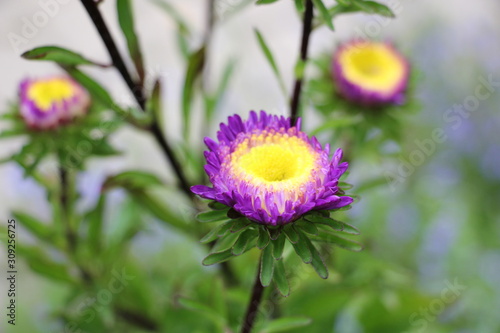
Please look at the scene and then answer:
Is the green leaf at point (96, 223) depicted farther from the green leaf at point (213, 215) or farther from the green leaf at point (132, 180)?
the green leaf at point (213, 215)

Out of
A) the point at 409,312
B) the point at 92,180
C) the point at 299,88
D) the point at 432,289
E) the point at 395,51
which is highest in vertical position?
the point at 299,88

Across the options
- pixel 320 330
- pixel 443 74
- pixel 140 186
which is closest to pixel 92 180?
pixel 140 186

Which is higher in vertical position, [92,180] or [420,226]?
[92,180]

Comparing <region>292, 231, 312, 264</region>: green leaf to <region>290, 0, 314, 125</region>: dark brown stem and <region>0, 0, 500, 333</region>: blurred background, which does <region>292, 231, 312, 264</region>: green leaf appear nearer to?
<region>290, 0, 314, 125</region>: dark brown stem

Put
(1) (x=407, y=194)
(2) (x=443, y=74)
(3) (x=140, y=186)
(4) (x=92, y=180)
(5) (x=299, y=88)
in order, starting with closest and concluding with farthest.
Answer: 1. (5) (x=299, y=88)
2. (3) (x=140, y=186)
3. (4) (x=92, y=180)
4. (1) (x=407, y=194)
5. (2) (x=443, y=74)

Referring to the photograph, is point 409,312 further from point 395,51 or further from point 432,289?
point 395,51

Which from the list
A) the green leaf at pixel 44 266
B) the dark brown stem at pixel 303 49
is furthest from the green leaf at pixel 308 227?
the green leaf at pixel 44 266
